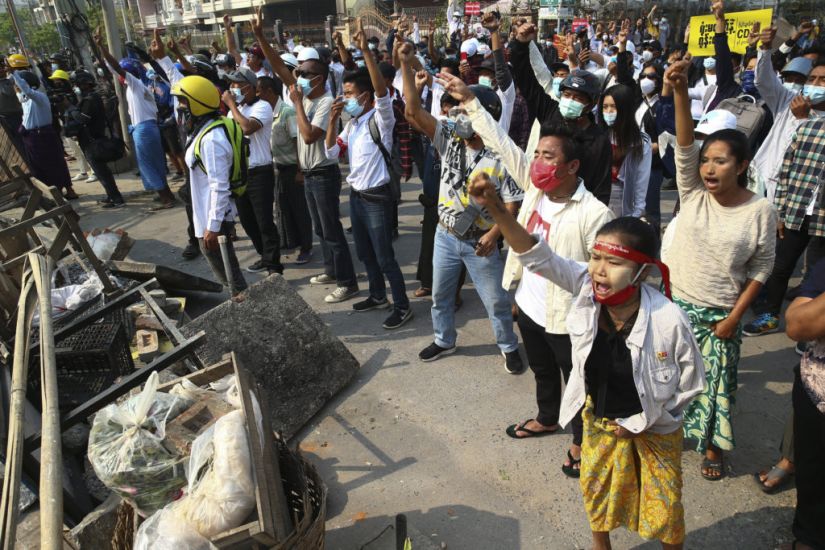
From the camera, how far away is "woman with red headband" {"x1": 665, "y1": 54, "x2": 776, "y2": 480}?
2.54 m

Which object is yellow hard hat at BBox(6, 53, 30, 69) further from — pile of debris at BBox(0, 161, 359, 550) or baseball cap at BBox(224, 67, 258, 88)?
pile of debris at BBox(0, 161, 359, 550)

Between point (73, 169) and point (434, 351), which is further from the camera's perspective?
point (73, 169)

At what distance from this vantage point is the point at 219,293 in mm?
5523

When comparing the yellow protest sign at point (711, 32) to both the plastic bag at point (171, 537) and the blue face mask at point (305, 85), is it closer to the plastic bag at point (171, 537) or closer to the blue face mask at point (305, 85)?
the blue face mask at point (305, 85)

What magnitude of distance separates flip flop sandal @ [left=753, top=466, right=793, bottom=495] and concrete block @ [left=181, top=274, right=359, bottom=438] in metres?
2.56

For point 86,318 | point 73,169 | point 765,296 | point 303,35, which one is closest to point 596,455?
point 86,318

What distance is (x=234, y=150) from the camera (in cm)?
423

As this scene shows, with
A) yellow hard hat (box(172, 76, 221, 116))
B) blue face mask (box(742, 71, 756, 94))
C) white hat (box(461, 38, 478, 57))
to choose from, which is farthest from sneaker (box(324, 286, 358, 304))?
blue face mask (box(742, 71, 756, 94))

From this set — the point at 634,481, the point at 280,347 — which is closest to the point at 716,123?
the point at 634,481

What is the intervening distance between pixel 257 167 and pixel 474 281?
263cm

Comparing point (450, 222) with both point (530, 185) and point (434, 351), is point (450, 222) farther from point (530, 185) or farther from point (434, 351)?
point (434, 351)

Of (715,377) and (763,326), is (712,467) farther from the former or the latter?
(763,326)

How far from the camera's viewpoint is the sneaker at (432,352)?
4.13 m

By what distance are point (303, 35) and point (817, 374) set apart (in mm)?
49664
